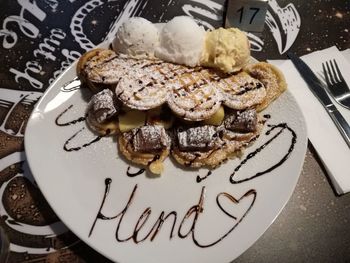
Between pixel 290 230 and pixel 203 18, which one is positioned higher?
pixel 203 18

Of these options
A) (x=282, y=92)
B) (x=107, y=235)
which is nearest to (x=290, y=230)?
(x=282, y=92)

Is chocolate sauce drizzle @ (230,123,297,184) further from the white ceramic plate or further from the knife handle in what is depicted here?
the knife handle

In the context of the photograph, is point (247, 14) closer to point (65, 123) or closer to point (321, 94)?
point (321, 94)

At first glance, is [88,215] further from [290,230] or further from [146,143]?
[290,230]

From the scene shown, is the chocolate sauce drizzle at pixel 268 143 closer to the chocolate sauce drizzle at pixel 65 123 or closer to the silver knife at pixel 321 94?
the silver knife at pixel 321 94

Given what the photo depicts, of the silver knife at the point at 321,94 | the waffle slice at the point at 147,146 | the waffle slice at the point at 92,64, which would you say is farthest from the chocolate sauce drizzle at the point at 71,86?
the silver knife at the point at 321,94

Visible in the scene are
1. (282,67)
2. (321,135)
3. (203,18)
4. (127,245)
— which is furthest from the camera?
(203,18)
